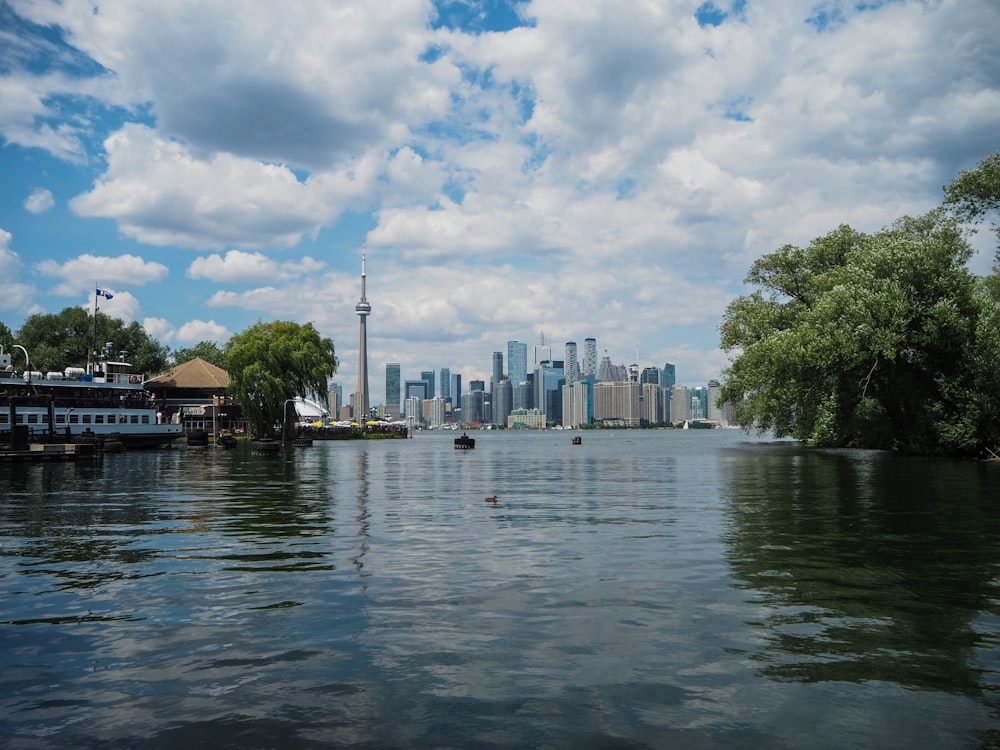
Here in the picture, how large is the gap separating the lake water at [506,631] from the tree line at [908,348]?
2792 cm

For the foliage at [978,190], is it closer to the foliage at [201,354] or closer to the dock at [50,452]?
the dock at [50,452]

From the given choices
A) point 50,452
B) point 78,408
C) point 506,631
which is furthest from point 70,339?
point 506,631

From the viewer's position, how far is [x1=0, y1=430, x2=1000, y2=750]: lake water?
752 cm

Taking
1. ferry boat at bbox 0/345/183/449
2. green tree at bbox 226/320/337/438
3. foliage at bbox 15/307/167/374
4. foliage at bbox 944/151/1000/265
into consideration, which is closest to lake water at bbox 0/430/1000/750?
foliage at bbox 944/151/1000/265

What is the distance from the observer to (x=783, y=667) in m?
9.12

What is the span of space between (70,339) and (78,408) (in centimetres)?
3891

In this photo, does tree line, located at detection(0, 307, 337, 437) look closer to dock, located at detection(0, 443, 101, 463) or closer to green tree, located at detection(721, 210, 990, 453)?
dock, located at detection(0, 443, 101, 463)

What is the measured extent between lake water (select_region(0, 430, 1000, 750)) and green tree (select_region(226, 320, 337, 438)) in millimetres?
72573

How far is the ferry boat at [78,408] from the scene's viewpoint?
75.9 metres

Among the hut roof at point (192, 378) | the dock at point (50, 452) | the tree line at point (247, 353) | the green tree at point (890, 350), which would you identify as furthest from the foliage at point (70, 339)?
the green tree at point (890, 350)

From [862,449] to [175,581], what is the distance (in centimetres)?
6822

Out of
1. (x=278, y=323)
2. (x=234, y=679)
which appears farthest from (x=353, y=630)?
(x=278, y=323)

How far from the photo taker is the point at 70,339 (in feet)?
388

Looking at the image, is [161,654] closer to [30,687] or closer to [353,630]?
[30,687]
